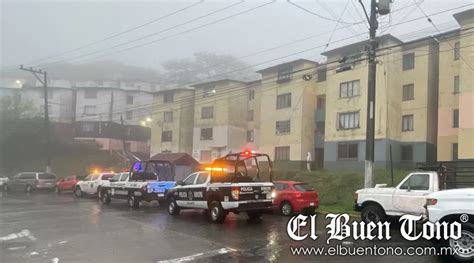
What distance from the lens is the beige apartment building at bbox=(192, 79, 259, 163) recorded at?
51188 mm

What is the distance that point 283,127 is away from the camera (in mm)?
45594

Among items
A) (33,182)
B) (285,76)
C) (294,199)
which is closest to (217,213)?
(294,199)

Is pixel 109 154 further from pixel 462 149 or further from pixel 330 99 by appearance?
pixel 462 149

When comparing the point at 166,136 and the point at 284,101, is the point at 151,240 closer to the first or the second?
the point at 284,101

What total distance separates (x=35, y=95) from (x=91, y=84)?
11335 millimetres

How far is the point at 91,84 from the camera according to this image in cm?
9175

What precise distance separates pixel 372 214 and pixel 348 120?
26.0 metres

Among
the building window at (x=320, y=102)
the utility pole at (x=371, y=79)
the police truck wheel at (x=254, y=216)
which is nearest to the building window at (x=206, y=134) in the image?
the building window at (x=320, y=102)

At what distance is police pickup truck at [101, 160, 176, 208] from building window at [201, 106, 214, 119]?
2974 cm

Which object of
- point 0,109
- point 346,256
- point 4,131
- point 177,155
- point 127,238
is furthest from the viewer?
point 0,109

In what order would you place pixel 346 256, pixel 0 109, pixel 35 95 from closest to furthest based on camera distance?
pixel 346 256 < pixel 0 109 < pixel 35 95

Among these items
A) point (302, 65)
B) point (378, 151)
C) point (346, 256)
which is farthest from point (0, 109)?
point (346, 256)

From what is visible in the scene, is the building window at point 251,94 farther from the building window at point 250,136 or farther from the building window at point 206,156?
the building window at point 206,156

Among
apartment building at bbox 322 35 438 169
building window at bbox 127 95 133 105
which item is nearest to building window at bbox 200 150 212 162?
apartment building at bbox 322 35 438 169
